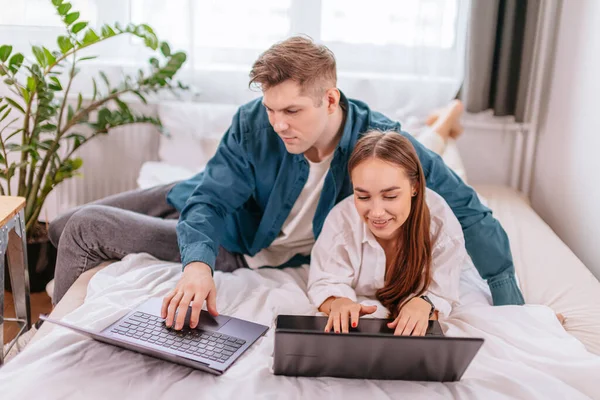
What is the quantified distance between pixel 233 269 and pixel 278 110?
50 cm

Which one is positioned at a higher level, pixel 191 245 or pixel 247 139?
pixel 247 139

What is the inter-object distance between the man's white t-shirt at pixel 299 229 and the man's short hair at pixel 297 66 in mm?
231

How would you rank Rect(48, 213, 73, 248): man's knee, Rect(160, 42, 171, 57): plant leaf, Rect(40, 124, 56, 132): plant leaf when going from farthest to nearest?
1. Rect(160, 42, 171, 57): plant leaf
2. Rect(40, 124, 56, 132): plant leaf
3. Rect(48, 213, 73, 248): man's knee

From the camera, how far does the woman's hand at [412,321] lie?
117 cm

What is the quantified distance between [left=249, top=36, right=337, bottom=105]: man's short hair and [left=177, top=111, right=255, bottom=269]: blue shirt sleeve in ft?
0.80

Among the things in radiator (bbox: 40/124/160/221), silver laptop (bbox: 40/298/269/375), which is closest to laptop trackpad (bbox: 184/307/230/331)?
silver laptop (bbox: 40/298/269/375)

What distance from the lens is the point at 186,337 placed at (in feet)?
3.89

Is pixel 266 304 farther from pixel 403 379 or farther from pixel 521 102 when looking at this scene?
pixel 521 102

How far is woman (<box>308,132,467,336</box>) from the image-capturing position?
1350 mm

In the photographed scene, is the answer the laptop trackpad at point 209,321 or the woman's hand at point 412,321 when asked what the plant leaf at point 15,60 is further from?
the woman's hand at point 412,321

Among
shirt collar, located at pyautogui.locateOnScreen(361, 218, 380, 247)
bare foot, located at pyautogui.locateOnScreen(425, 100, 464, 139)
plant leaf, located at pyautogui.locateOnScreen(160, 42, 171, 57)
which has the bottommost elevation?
shirt collar, located at pyautogui.locateOnScreen(361, 218, 380, 247)

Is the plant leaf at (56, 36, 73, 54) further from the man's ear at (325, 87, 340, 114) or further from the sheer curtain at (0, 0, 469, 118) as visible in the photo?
the man's ear at (325, 87, 340, 114)

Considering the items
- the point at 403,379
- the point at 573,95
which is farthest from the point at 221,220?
the point at 573,95

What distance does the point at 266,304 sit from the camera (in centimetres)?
142
